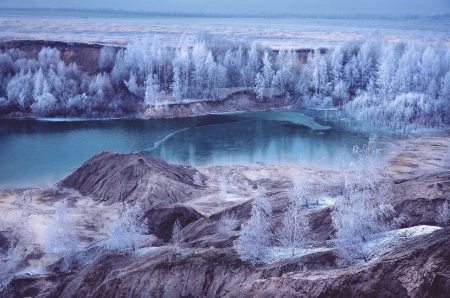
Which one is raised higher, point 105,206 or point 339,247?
point 339,247

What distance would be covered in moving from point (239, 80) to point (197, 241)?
57.2m

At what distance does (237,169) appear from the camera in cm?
4444

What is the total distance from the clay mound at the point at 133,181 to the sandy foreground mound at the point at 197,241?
98 millimetres

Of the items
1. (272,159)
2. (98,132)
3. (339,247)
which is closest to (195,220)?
(339,247)

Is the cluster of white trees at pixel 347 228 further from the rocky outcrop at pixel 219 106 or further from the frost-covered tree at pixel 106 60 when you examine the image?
the frost-covered tree at pixel 106 60

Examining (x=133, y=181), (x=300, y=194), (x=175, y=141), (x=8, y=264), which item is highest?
(x=300, y=194)

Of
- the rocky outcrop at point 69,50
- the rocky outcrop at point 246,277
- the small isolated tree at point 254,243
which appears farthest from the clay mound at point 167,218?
the rocky outcrop at point 69,50

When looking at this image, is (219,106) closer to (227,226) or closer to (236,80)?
(236,80)

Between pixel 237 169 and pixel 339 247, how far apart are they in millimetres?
25697

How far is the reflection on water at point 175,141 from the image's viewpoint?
4806 centimetres

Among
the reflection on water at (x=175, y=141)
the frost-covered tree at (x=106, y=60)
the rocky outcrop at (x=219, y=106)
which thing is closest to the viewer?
the reflection on water at (x=175, y=141)

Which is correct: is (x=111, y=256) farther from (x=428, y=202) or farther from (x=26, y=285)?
(x=428, y=202)

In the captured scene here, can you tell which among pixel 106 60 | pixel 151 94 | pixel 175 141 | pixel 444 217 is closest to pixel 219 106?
pixel 151 94

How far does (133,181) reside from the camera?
1510 inches
